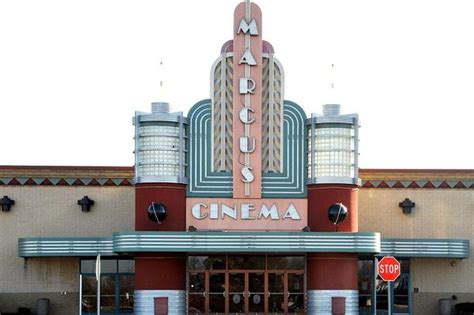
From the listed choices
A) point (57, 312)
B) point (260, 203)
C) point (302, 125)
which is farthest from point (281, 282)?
point (57, 312)

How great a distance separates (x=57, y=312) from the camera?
51.6 metres

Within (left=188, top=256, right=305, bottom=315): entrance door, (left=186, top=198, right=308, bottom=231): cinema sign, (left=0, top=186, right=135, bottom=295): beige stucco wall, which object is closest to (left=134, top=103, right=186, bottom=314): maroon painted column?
(left=186, top=198, right=308, bottom=231): cinema sign

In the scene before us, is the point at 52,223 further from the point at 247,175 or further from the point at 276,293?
the point at 276,293

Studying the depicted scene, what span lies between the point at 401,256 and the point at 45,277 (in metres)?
15.3

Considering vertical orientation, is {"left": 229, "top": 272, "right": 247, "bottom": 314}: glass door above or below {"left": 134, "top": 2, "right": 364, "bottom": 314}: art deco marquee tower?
below

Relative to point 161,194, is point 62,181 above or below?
above

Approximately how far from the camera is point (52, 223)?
52188 millimetres

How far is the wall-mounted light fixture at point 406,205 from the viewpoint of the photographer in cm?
5266

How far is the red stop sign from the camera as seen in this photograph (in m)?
46.6

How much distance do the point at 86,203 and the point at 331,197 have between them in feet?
35.8

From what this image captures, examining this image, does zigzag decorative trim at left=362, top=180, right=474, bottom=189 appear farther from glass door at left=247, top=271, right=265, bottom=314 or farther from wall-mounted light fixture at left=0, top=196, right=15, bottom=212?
wall-mounted light fixture at left=0, top=196, right=15, bottom=212

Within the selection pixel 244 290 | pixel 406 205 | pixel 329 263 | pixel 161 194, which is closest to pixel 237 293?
pixel 244 290

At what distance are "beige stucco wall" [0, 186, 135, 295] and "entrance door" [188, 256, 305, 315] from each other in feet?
17.1

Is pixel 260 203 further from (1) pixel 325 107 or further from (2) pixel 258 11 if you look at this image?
(2) pixel 258 11
